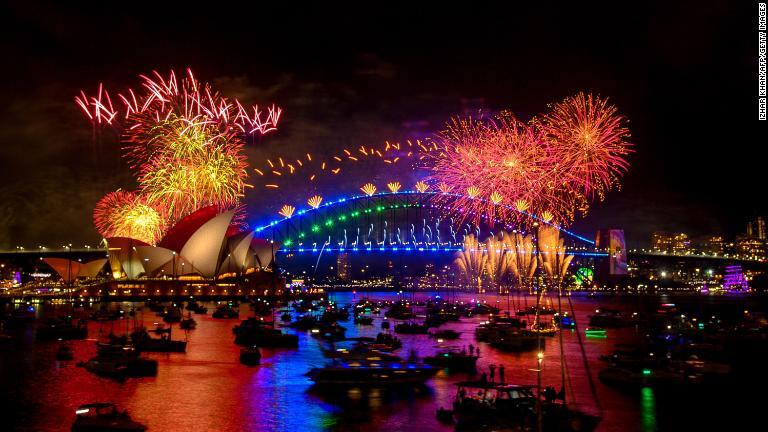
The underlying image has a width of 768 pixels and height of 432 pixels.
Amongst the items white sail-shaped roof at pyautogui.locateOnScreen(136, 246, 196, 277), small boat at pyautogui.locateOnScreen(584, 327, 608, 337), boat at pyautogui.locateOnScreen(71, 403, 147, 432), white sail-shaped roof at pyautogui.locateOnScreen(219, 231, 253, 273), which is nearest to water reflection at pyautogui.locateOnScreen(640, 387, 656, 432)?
boat at pyautogui.locateOnScreen(71, 403, 147, 432)

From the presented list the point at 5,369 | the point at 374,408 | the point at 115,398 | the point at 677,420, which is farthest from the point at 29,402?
the point at 677,420

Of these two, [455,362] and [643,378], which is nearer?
[643,378]

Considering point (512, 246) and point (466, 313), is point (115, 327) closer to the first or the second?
point (466, 313)

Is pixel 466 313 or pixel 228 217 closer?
pixel 466 313

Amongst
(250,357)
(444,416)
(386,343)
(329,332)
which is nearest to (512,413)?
(444,416)

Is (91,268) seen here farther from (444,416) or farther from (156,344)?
(444,416)

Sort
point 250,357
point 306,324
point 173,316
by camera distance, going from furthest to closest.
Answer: point 173,316
point 306,324
point 250,357

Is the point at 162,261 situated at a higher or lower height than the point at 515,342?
higher
